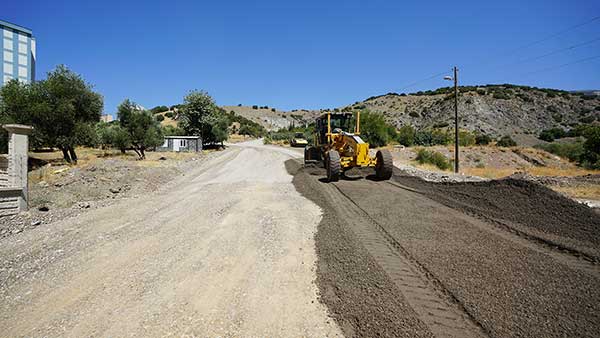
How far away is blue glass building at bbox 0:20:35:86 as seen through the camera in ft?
157

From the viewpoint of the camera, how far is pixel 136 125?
103 ft

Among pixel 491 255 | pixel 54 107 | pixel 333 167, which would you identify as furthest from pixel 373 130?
pixel 491 255

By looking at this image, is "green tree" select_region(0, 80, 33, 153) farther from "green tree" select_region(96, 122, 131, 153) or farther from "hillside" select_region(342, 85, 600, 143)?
"hillside" select_region(342, 85, 600, 143)

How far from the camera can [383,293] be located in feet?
13.3

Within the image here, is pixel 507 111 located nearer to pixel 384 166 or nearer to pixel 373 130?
pixel 373 130

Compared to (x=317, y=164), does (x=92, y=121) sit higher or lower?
higher

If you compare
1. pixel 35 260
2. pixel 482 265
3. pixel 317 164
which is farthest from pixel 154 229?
pixel 317 164

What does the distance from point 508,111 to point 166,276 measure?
7577cm

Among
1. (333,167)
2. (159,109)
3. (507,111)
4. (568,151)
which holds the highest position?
(159,109)

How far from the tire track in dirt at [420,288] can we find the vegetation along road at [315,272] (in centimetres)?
2

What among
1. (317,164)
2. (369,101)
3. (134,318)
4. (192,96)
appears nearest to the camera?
(134,318)

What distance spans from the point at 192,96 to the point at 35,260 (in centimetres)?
4171

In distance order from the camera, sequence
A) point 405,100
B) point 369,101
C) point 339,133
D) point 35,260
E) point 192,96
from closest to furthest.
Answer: point 35,260 < point 339,133 < point 192,96 < point 405,100 < point 369,101

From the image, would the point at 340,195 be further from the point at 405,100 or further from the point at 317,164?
the point at 405,100
